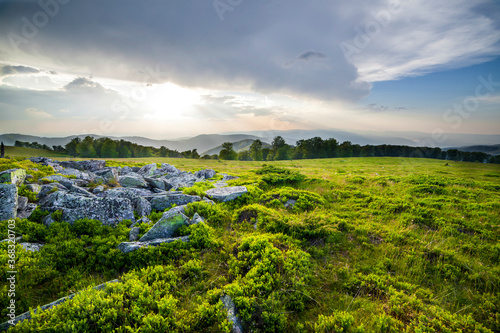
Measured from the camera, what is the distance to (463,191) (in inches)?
483

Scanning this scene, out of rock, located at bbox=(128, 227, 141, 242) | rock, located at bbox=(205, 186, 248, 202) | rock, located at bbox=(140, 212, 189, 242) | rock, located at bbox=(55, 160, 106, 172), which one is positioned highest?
A: rock, located at bbox=(55, 160, 106, 172)

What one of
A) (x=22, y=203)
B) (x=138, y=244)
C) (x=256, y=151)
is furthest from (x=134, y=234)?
(x=256, y=151)

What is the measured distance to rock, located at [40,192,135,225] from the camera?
25.7ft

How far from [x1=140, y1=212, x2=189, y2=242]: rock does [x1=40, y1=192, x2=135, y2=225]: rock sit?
2.06m

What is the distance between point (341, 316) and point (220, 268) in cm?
338

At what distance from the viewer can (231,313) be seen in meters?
4.23

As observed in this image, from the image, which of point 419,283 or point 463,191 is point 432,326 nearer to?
point 419,283

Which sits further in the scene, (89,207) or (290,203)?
(290,203)

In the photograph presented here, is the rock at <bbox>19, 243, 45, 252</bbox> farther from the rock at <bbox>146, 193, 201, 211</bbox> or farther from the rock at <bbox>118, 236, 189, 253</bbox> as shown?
the rock at <bbox>146, 193, 201, 211</bbox>

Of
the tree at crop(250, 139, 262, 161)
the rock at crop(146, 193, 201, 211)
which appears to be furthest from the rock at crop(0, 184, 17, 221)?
the tree at crop(250, 139, 262, 161)

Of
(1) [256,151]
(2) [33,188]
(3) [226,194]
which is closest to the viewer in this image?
(2) [33,188]

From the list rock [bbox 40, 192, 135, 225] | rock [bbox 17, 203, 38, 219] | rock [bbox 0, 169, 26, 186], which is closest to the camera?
rock [bbox 17, 203, 38, 219]

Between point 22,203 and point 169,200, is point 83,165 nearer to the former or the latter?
point 22,203

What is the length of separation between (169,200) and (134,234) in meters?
2.86
